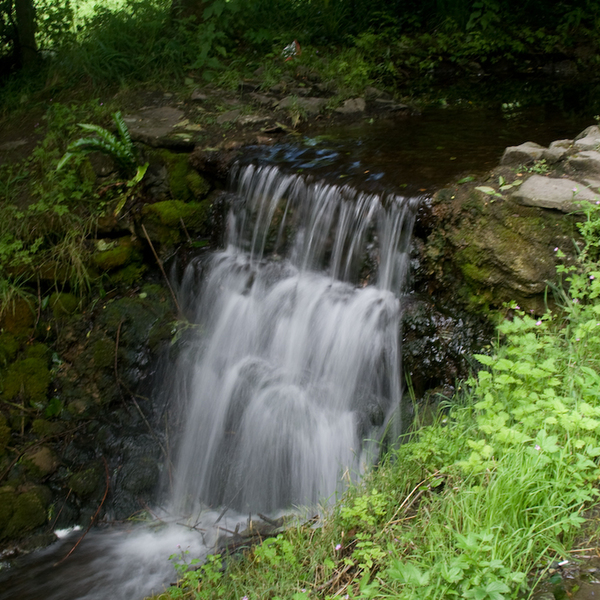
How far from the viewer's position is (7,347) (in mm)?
4926

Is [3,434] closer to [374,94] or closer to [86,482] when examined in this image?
[86,482]

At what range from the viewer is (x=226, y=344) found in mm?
4668

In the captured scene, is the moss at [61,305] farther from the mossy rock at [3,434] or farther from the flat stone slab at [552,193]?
the flat stone slab at [552,193]

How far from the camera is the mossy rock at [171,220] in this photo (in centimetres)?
539

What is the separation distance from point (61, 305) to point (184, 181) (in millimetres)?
1660

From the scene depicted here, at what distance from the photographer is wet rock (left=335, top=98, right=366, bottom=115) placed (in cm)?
670

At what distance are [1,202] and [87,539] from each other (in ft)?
11.2

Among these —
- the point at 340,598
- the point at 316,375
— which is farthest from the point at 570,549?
the point at 316,375

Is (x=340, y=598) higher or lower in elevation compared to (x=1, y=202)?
lower

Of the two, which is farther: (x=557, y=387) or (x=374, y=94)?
(x=374, y=94)

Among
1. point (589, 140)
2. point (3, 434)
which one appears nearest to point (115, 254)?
point (3, 434)

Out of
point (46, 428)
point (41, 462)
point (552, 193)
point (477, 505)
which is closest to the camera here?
point (477, 505)

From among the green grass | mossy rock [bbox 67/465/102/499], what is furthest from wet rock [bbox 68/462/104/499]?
the green grass

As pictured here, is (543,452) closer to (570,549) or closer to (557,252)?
(570,549)
